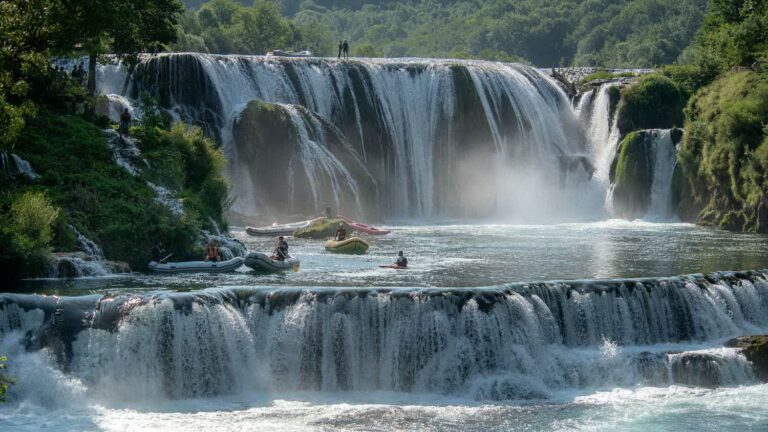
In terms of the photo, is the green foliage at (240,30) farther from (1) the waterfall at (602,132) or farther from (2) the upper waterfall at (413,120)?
(1) the waterfall at (602,132)

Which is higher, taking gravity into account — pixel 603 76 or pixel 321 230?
pixel 603 76

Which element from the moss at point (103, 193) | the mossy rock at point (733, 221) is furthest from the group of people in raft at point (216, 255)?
the mossy rock at point (733, 221)

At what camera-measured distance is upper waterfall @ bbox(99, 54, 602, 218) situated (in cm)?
5147

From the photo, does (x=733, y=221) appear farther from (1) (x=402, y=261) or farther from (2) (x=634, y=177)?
(1) (x=402, y=261)

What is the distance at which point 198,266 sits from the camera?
3422 centimetres

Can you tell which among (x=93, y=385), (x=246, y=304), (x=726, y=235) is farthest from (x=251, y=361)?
(x=726, y=235)

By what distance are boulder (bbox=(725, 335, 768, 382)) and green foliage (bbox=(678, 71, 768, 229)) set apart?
21.5 meters

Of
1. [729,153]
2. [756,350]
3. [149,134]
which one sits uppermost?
[149,134]

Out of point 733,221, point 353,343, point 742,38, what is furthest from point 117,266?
point 742,38

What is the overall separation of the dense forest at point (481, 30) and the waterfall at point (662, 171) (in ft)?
124

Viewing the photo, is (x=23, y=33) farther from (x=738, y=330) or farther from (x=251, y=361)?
(x=738, y=330)

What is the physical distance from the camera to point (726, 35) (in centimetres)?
5772

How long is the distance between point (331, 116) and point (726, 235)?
1937 cm

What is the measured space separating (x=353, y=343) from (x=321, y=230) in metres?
19.8
